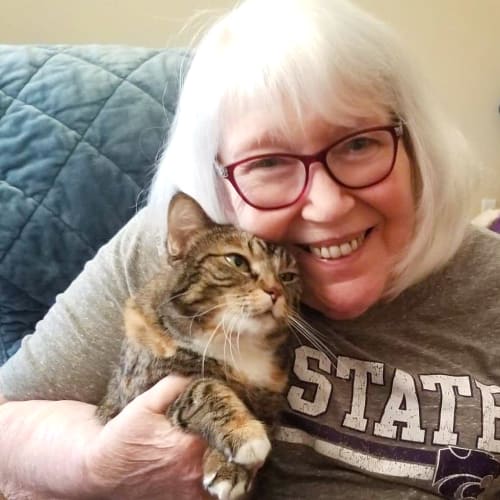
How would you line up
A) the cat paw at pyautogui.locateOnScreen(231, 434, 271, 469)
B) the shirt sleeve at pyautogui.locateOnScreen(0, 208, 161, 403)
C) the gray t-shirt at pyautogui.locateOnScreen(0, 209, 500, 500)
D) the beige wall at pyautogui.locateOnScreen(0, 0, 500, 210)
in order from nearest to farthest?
the cat paw at pyautogui.locateOnScreen(231, 434, 271, 469), the gray t-shirt at pyautogui.locateOnScreen(0, 209, 500, 500), the shirt sleeve at pyautogui.locateOnScreen(0, 208, 161, 403), the beige wall at pyautogui.locateOnScreen(0, 0, 500, 210)

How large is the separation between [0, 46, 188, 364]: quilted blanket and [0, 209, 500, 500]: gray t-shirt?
25cm

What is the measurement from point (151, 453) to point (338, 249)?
0.43m

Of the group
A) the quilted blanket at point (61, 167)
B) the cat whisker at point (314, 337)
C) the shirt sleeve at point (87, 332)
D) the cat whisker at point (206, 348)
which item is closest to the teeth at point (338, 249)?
the cat whisker at point (314, 337)

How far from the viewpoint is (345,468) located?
3.71ft

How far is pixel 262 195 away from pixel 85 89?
731 millimetres

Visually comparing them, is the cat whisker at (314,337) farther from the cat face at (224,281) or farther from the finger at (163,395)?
the finger at (163,395)

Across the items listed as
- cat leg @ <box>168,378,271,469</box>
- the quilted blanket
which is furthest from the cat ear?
the quilted blanket

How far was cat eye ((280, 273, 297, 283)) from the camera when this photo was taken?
3.56 feet

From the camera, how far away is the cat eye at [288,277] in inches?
42.7

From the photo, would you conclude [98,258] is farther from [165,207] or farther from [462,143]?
[462,143]

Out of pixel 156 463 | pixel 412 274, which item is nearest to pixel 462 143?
pixel 412 274

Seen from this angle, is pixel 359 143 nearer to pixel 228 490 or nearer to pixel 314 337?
pixel 314 337

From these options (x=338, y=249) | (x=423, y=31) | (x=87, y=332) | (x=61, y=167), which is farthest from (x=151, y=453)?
(x=423, y=31)

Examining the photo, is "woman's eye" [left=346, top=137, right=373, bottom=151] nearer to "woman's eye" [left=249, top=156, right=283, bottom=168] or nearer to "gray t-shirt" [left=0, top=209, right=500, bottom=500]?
"woman's eye" [left=249, top=156, right=283, bottom=168]
